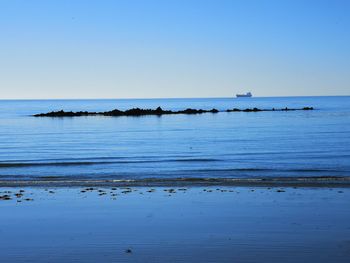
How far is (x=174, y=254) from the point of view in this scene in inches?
403

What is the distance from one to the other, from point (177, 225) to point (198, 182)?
8.88 m

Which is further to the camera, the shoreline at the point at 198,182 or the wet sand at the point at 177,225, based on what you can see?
the shoreline at the point at 198,182

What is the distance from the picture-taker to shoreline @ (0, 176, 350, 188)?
20.5 metres

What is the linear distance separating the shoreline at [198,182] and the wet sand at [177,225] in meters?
1.70

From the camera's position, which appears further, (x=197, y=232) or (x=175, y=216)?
(x=175, y=216)

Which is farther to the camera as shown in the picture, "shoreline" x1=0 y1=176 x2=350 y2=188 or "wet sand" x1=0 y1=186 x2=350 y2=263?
"shoreline" x1=0 y1=176 x2=350 y2=188

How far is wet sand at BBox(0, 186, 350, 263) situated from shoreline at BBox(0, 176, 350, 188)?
5.57ft

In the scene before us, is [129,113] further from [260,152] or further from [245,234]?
[245,234]

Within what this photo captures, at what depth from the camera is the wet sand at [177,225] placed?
10.3 meters

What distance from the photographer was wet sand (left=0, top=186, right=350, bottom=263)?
10.3m

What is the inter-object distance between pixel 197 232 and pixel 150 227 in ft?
4.34

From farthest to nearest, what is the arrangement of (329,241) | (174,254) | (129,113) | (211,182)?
(129,113), (211,182), (329,241), (174,254)

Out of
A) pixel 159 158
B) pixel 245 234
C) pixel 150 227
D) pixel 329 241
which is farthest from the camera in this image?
pixel 159 158

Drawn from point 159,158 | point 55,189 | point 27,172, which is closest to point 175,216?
point 55,189
